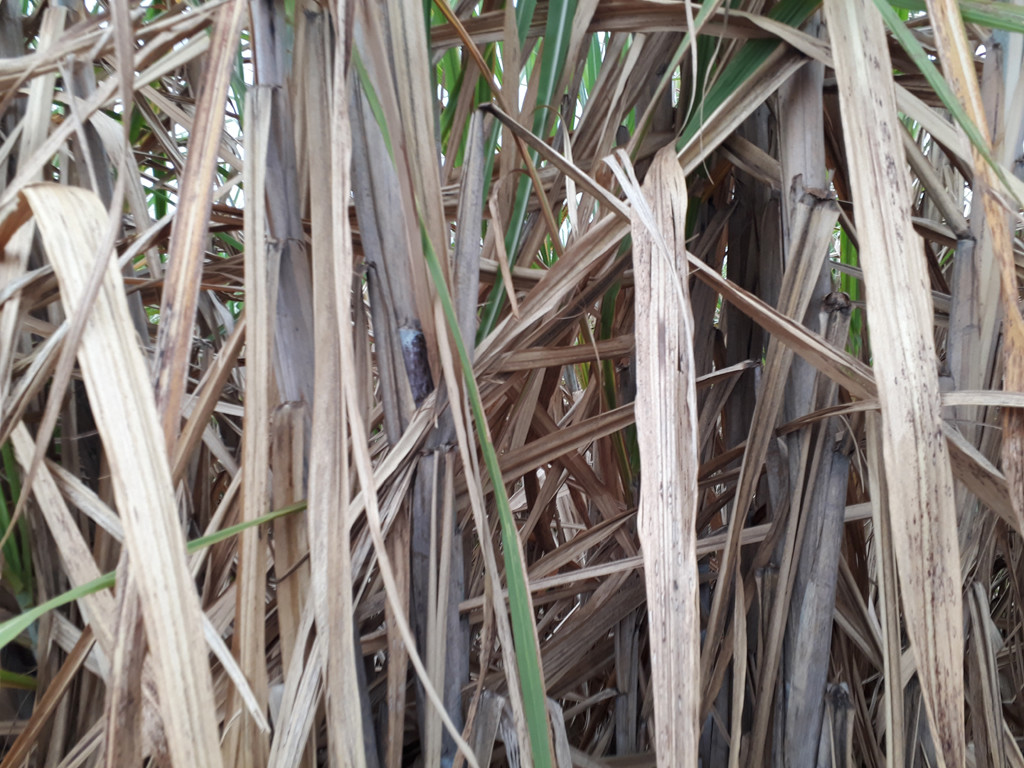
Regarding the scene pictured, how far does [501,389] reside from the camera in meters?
0.54

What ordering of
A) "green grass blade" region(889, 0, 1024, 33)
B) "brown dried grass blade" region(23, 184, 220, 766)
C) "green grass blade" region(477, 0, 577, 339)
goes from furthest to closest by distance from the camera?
1. "green grass blade" region(477, 0, 577, 339)
2. "green grass blade" region(889, 0, 1024, 33)
3. "brown dried grass blade" region(23, 184, 220, 766)

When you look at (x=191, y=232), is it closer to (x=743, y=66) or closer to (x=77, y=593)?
(x=77, y=593)

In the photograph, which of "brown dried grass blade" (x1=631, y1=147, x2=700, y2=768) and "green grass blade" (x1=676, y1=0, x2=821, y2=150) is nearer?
"brown dried grass blade" (x1=631, y1=147, x2=700, y2=768)

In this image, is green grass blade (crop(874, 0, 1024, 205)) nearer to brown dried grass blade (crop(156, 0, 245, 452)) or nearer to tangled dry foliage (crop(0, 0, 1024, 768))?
tangled dry foliage (crop(0, 0, 1024, 768))

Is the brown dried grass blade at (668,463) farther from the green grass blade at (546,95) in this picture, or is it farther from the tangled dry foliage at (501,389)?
the green grass blade at (546,95)

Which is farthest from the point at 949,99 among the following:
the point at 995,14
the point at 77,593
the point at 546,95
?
the point at 77,593

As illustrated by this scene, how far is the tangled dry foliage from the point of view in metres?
0.29

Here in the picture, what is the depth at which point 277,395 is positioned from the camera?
44cm

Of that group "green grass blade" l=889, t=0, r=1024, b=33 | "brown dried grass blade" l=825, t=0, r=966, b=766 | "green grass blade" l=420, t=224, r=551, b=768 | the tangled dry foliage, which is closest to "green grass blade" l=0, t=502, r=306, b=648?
the tangled dry foliage

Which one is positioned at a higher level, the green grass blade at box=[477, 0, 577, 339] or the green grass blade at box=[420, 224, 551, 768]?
the green grass blade at box=[477, 0, 577, 339]

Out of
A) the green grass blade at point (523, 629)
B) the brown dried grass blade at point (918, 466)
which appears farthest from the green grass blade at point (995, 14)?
the green grass blade at point (523, 629)

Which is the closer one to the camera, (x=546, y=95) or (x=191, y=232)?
(x=191, y=232)

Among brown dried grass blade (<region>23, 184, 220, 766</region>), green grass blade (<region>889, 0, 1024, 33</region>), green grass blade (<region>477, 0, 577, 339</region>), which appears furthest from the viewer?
green grass blade (<region>477, 0, 577, 339</region>)

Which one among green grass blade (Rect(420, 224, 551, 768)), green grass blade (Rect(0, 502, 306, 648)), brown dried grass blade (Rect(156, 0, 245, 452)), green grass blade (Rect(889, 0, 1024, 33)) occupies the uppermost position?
green grass blade (Rect(889, 0, 1024, 33))
